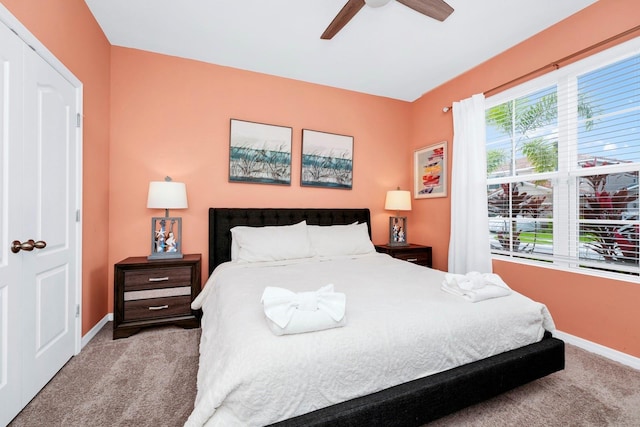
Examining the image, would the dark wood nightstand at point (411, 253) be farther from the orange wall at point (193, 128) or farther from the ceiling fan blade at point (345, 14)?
the ceiling fan blade at point (345, 14)

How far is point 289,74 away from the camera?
338cm

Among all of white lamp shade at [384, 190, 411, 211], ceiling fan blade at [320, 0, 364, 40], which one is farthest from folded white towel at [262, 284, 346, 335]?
white lamp shade at [384, 190, 411, 211]

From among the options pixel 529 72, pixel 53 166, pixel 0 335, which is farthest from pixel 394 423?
pixel 529 72

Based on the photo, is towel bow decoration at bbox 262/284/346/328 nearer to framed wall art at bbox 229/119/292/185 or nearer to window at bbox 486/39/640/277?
framed wall art at bbox 229/119/292/185

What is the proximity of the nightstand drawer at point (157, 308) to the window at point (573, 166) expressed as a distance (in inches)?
130

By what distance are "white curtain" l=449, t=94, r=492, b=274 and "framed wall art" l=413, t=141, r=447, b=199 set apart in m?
0.30

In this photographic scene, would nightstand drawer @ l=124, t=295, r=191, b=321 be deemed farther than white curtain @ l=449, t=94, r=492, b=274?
No

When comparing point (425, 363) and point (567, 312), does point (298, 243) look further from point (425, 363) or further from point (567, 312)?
point (567, 312)

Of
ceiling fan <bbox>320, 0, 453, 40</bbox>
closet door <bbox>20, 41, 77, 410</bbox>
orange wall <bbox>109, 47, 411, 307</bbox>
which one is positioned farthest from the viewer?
orange wall <bbox>109, 47, 411, 307</bbox>

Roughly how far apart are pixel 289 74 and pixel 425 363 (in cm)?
330

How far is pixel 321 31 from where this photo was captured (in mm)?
2588

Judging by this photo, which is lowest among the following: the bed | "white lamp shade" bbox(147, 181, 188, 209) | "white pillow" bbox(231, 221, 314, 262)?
the bed

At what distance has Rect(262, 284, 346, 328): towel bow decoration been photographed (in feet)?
3.93

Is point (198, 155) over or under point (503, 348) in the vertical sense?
over
